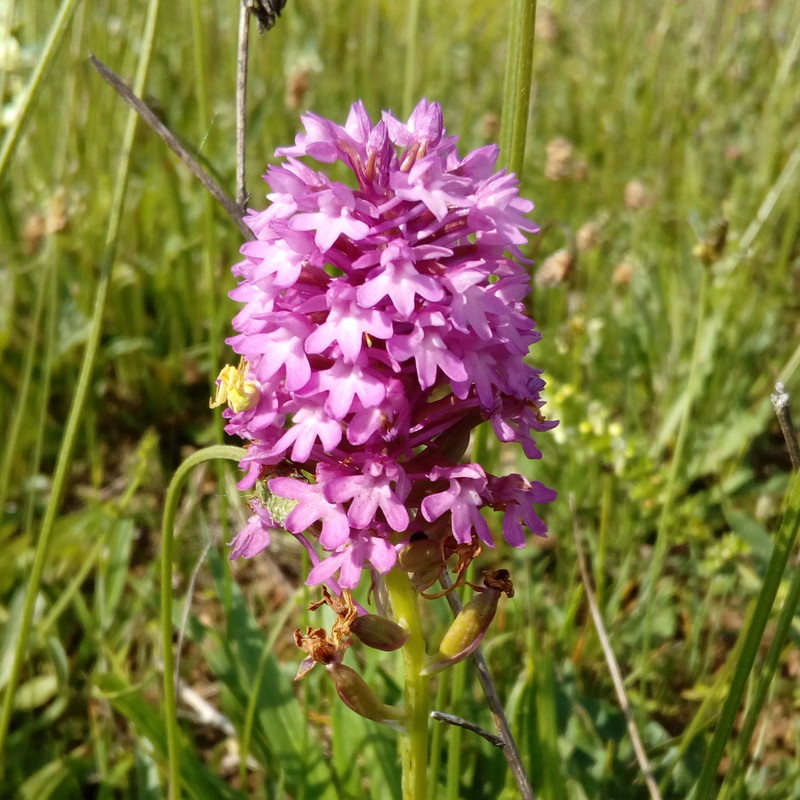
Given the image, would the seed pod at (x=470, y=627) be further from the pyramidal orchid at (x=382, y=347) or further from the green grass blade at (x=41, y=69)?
the green grass blade at (x=41, y=69)

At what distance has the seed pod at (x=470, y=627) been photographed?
0.95 meters

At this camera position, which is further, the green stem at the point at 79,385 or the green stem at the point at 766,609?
the green stem at the point at 79,385

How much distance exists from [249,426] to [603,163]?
334 centimetres

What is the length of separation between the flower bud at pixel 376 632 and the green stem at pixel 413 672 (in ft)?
0.12

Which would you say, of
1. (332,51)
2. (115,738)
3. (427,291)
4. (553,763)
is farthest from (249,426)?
(332,51)

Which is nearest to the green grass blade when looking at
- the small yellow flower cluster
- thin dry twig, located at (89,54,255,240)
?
thin dry twig, located at (89,54,255,240)

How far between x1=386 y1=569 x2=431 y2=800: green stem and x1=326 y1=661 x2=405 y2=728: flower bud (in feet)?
0.09

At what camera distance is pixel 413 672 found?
0.97 meters

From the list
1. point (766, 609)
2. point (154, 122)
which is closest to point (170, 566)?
point (154, 122)

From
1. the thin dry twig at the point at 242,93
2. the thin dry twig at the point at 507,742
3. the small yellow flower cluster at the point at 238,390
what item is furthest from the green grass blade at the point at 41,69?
the thin dry twig at the point at 507,742

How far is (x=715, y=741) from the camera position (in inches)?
35.1

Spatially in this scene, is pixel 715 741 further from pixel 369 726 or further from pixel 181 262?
pixel 181 262

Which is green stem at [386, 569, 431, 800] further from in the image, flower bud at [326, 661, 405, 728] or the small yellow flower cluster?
the small yellow flower cluster

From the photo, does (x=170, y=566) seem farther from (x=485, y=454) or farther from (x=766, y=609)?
(x=766, y=609)
